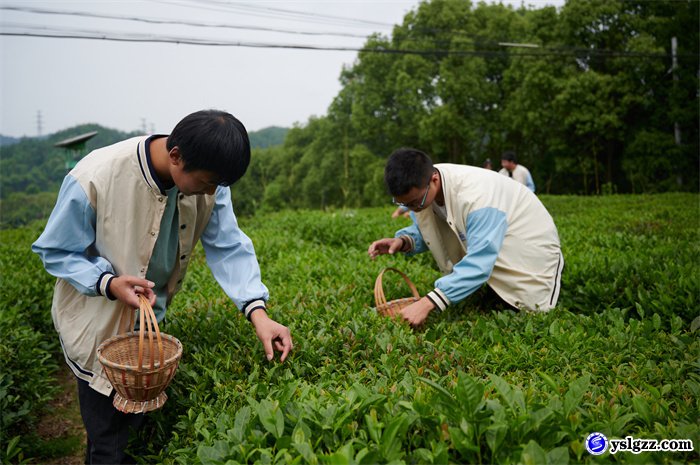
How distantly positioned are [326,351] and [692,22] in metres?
22.8

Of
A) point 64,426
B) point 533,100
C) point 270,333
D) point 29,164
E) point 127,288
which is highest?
point 533,100

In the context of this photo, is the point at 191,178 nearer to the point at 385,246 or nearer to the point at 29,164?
the point at 385,246

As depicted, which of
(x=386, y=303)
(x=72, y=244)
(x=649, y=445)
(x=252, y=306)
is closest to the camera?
(x=649, y=445)

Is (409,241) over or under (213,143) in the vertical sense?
under

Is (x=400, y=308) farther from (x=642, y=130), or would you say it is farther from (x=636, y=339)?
(x=642, y=130)

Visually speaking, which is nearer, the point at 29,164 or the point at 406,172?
the point at 406,172

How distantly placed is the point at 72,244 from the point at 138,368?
62cm

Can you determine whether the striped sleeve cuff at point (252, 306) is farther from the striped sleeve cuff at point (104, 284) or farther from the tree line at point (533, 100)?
the tree line at point (533, 100)

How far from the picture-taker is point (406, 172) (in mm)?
3287

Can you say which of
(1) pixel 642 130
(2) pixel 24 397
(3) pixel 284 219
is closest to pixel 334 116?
(1) pixel 642 130

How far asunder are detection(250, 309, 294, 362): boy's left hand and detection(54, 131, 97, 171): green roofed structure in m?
11.8

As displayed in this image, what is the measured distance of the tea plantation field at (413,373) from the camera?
5.57 ft

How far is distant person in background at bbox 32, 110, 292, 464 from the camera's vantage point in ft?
6.94

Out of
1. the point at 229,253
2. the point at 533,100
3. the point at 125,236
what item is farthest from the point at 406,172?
the point at 533,100
